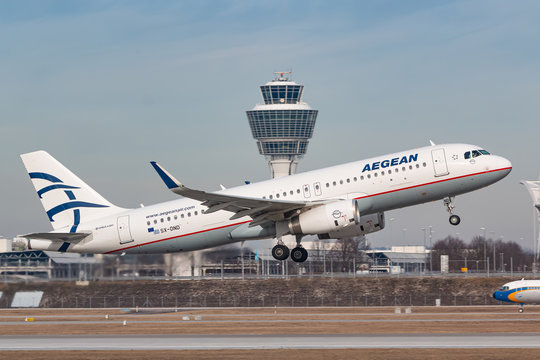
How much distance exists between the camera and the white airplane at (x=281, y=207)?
5525 cm

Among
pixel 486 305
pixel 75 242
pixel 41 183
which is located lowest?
pixel 486 305

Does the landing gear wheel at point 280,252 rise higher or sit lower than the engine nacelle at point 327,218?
lower

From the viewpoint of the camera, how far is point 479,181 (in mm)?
55656

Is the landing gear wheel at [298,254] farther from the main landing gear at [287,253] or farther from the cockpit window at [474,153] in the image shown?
the cockpit window at [474,153]

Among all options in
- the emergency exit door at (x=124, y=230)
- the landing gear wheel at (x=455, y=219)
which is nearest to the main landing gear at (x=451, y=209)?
the landing gear wheel at (x=455, y=219)

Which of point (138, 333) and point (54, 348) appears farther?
point (138, 333)

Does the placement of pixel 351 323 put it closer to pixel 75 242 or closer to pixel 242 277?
pixel 75 242

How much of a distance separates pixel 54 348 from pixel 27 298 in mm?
39689

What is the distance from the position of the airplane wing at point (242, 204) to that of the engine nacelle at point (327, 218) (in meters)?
0.56

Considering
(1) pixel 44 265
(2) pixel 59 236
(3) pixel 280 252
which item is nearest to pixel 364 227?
(3) pixel 280 252

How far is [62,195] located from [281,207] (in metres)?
17.6

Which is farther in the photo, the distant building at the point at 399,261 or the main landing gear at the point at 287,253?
the distant building at the point at 399,261

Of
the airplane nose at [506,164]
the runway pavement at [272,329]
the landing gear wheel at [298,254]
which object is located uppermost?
the airplane nose at [506,164]

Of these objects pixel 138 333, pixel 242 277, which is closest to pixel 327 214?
pixel 138 333
